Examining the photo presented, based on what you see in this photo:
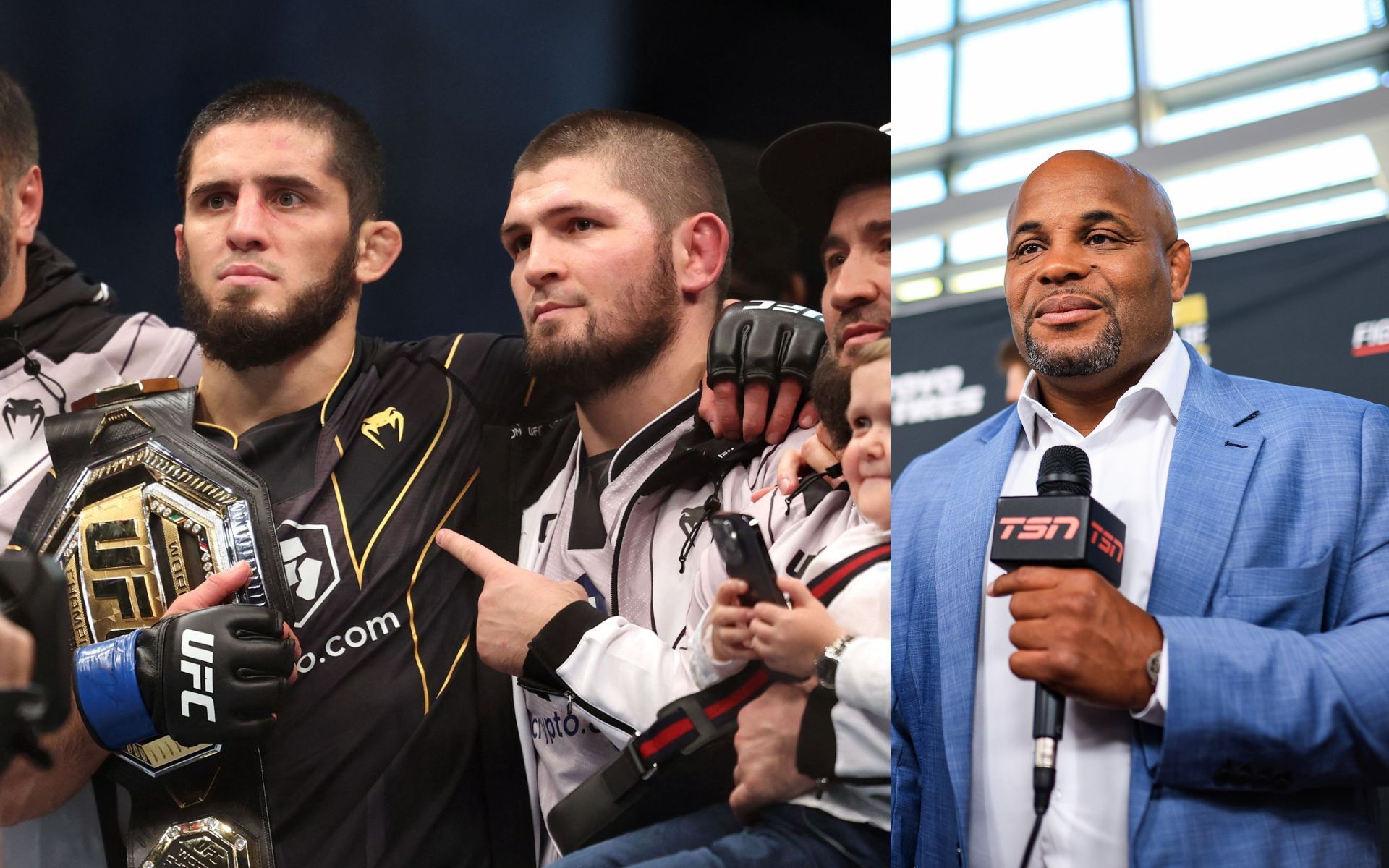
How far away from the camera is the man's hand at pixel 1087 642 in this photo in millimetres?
1466

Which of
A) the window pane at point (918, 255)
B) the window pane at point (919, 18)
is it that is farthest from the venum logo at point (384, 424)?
the window pane at point (919, 18)

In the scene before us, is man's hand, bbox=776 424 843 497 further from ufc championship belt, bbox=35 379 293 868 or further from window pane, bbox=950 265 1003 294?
window pane, bbox=950 265 1003 294

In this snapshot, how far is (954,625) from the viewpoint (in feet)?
5.60

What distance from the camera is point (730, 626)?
4.67 ft

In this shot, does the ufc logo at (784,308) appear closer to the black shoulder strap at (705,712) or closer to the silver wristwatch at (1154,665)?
the black shoulder strap at (705,712)

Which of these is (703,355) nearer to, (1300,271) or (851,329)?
(851,329)

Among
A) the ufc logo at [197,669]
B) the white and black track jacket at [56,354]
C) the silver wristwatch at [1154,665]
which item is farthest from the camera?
the silver wristwatch at [1154,665]

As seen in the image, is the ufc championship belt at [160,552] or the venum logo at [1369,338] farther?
the venum logo at [1369,338]

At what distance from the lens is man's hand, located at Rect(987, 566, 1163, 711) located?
1.47m

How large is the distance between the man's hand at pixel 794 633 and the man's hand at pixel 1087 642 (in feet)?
0.95

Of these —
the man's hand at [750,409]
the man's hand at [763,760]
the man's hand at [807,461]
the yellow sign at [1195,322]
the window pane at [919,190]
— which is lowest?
the man's hand at [763,760]

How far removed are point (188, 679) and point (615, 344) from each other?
Answer: 26.4 inches

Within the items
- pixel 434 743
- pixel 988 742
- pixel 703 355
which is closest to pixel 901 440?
pixel 988 742

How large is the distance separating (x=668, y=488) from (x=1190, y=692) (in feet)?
2.48
